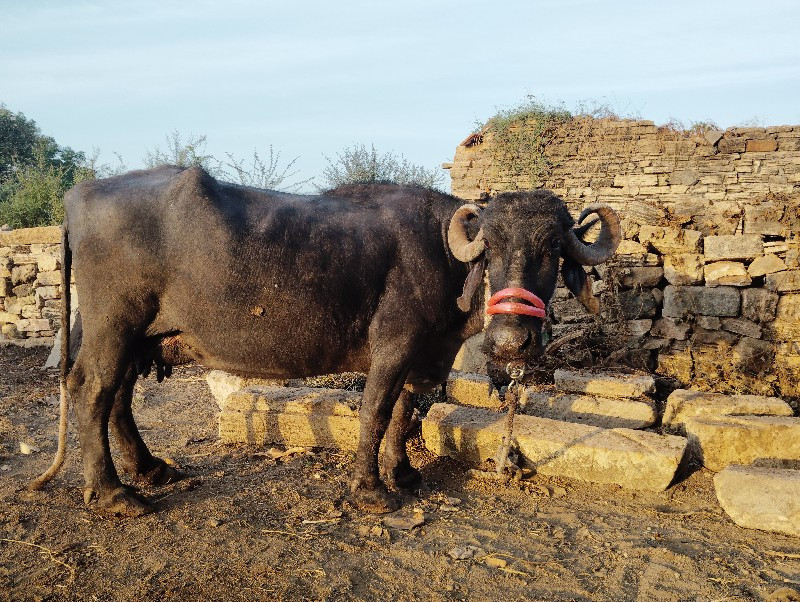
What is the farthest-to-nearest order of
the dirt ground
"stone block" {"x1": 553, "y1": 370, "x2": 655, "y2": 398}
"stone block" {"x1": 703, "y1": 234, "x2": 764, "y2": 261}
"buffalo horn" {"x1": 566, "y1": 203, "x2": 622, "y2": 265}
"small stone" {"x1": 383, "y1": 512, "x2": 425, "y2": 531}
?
"stone block" {"x1": 703, "y1": 234, "x2": 764, "y2": 261}, "stone block" {"x1": 553, "y1": 370, "x2": 655, "y2": 398}, "buffalo horn" {"x1": 566, "y1": 203, "x2": 622, "y2": 265}, "small stone" {"x1": 383, "y1": 512, "x2": 425, "y2": 531}, the dirt ground

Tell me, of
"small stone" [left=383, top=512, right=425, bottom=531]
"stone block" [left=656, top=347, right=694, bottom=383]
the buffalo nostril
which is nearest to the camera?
the buffalo nostril

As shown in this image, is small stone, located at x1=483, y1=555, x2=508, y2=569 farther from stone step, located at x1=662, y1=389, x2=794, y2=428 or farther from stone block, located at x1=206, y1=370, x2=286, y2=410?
stone block, located at x1=206, y1=370, x2=286, y2=410

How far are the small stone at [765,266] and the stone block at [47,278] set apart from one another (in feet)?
37.8

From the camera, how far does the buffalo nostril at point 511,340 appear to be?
151 inches

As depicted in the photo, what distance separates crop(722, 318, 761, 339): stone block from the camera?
7.82 meters

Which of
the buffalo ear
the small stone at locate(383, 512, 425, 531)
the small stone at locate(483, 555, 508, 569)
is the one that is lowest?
the small stone at locate(383, 512, 425, 531)

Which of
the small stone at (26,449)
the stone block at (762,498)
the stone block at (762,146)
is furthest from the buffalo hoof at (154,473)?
the stone block at (762,146)

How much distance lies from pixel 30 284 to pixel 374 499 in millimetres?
10240

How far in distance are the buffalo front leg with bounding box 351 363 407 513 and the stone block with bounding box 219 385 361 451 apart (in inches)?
44.5

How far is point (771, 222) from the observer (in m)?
7.87

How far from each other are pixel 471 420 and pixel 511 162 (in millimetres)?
8293

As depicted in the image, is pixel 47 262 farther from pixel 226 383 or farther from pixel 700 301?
pixel 700 301

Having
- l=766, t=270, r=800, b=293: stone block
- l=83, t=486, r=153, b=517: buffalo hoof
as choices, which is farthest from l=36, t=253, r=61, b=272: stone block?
l=766, t=270, r=800, b=293: stone block

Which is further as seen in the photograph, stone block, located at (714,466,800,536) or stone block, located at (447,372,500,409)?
stone block, located at (447,372,500,409)
